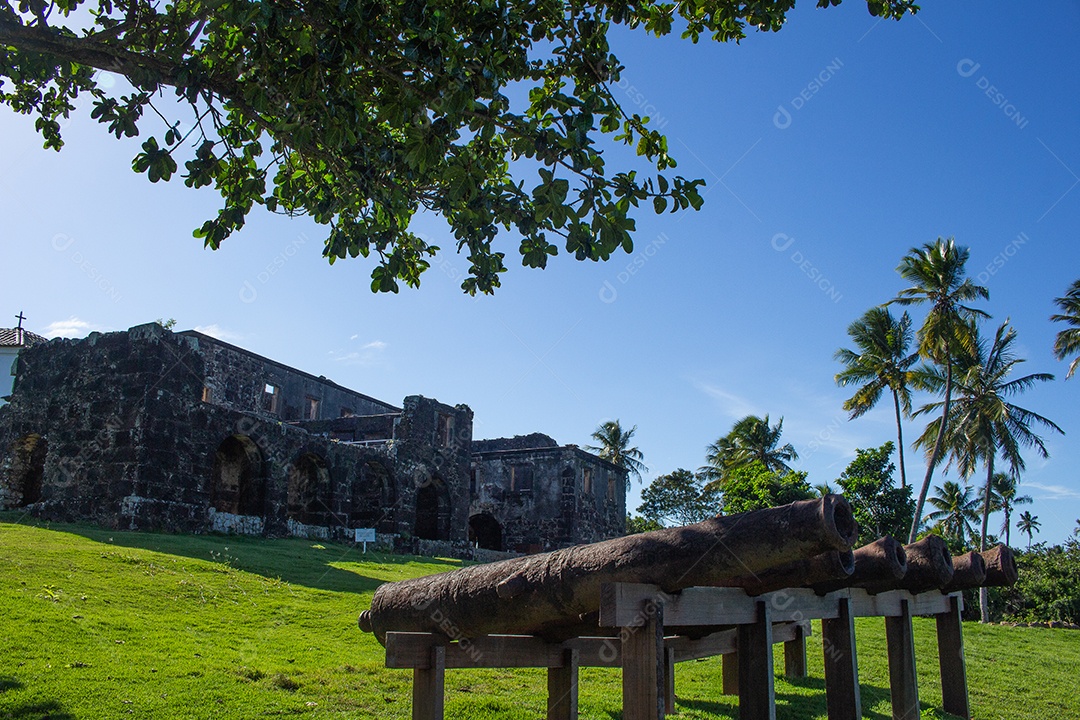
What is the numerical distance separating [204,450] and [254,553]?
392 centimetres

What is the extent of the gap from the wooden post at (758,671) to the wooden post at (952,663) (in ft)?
13.1

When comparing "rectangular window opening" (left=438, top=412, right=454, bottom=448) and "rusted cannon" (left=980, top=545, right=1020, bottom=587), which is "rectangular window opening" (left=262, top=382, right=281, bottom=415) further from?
"rusted cannon" (left=980, top=545, right=1020, bottom=587)

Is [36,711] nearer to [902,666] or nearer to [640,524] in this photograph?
[902,666]

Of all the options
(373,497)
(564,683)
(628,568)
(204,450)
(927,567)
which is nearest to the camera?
(628,568)

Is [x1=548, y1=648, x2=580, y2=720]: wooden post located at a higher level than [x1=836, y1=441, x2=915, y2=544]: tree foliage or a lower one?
lower

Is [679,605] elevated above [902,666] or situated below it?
above

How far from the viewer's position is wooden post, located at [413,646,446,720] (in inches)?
186

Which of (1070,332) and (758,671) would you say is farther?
(1070,332)

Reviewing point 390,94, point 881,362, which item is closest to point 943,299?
point 881,362

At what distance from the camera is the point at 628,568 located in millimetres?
3873

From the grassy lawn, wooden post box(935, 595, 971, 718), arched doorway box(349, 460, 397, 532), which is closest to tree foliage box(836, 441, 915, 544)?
the grassy lawn

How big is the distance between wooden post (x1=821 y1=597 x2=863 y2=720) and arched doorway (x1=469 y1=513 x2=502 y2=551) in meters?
29.3

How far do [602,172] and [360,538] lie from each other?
16411 mm

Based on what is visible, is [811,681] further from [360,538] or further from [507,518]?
[507,518]
